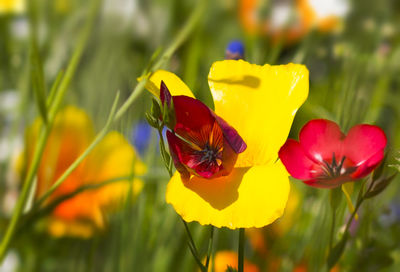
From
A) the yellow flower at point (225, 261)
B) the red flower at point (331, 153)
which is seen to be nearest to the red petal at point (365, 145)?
the red flower at point (331, 153)

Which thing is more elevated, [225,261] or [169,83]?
[169,83]

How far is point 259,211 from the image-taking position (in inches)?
10.4

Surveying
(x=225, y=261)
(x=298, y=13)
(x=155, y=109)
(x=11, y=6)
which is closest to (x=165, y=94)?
(x=155, y=109)

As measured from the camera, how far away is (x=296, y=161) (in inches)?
11.0

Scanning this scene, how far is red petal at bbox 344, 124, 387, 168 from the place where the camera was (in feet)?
0.89

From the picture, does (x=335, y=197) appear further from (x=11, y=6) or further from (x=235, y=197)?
(x=11, y=6)

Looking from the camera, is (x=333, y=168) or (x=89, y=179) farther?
(x=89, y=179)

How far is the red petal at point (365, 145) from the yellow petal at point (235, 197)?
0.04 metres

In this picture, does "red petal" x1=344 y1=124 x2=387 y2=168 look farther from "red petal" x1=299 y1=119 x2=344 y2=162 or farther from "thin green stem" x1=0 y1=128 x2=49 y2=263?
"thin green stem" x1=0 y1=128 x2=49 y2=263

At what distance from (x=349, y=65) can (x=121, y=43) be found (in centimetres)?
38

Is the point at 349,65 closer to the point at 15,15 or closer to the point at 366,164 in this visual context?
the point at 366,164

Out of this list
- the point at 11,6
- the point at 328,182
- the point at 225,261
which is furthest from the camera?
the point at 11,6

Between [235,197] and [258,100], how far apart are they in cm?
5

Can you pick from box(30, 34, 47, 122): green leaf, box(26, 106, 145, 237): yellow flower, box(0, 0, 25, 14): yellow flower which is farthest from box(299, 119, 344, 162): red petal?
box(0, 0, 25, 14): yellow flower
